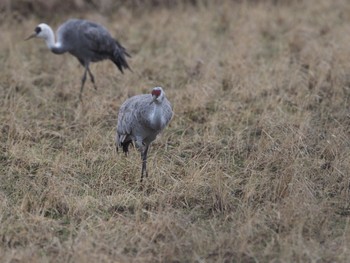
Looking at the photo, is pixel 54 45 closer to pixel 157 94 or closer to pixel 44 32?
pixel 44 32

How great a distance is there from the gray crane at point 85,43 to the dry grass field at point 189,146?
0.30m

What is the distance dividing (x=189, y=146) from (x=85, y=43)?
2227 millimetres

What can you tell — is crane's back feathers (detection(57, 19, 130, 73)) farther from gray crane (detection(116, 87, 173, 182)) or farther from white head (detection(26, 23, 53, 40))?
gray crane (detection(116, 87, 173, 182))

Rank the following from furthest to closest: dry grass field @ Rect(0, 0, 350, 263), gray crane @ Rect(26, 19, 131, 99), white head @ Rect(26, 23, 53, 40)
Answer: white head @ Rect(26, 23, 53, 40)
gray crane @ Rect(26, 19, 131, 99)
dry grass field @ Rect(0, 0, 350, 263)

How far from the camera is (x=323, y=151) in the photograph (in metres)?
6.27

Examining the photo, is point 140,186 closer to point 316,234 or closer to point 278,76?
point 316,234

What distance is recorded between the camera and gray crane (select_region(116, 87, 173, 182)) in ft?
18.9

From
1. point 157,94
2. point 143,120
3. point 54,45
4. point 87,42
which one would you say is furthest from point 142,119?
point 54,45

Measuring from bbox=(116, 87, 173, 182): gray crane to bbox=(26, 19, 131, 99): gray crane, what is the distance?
2108 millimetres

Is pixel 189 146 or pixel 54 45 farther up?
pixel 54 45

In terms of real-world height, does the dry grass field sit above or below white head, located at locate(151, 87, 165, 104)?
below

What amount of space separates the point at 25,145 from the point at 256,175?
218cm

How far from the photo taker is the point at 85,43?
825 cm

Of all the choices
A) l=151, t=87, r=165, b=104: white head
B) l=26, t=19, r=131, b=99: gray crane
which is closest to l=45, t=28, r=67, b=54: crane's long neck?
l=26, t=19, r=131, b=99: gray crane
